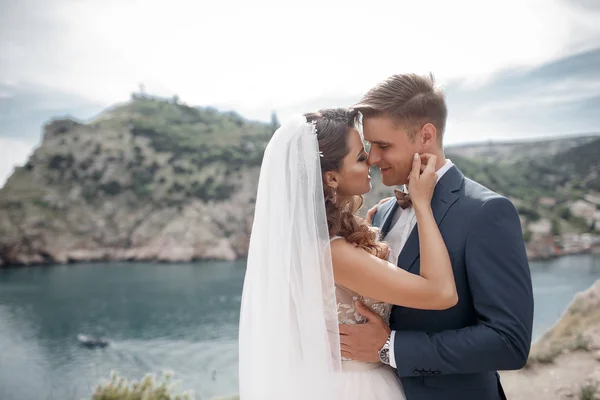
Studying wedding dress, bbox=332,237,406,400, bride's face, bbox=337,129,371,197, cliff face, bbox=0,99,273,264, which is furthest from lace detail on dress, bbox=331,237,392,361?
cliff face, bbox=0,99,273,264

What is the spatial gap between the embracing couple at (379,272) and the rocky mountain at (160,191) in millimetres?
67829

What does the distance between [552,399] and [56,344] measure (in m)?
41.6

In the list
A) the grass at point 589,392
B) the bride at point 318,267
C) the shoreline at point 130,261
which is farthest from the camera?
the shoreline at point 130,261

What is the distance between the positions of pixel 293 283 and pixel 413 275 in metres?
0.61

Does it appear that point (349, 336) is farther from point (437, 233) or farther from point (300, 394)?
point (437, 233)

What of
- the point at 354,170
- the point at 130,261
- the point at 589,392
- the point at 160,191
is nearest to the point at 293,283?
the point at 354,170

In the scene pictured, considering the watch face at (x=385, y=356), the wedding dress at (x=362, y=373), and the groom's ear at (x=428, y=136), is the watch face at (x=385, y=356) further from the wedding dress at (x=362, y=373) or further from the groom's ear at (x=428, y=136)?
the groom's ear at (x=428, y=136)

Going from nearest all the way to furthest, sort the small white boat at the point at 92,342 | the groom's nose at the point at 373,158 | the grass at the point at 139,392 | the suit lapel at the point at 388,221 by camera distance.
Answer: the groom's nose at the point at 373,158, the suit lapel at the point at 388,221, the grass at the point at 139,392, the small white boat at the point at 92,342

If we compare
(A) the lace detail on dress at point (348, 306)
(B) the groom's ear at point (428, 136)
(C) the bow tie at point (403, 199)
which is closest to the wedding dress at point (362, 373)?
(A) the lace detail on dress at point (348, 306)

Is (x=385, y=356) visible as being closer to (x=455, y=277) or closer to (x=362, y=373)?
(x=362, y=373)

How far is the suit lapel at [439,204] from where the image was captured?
2418mm

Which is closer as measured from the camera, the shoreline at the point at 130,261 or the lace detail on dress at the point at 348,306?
the lace detail on dress at the point at 348,306

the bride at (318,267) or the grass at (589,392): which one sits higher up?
the bride at (318,267)

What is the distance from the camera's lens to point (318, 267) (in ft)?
7.79
